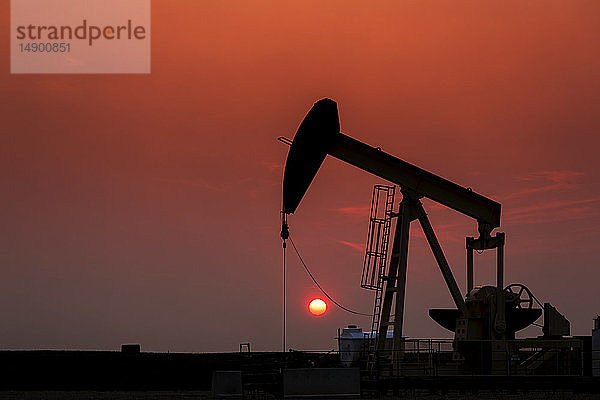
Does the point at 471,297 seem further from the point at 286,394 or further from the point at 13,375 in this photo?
the point at 13,375

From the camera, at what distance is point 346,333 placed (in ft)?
122

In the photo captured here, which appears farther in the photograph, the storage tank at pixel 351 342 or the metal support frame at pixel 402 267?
the storage tank at pixel 351 342

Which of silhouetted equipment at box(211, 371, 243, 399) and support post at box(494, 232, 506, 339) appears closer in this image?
silhouetted equipment at box(211, 371, 243, 399)

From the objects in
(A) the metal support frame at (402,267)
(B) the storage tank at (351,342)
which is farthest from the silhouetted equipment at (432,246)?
(B) the storage tank at (351,342)

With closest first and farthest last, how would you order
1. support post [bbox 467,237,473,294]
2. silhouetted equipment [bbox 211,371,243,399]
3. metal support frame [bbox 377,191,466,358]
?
silhouetted equipment [bbox 211,371,243,399], metal support frame [bbox 377,191,466,358], support post [bbox 467,237,473,294]

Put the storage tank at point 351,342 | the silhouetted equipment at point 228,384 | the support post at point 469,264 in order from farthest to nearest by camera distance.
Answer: the storage tank at point 351,342, the support post at point 469,264, the silhouetted equipment at point 228,384

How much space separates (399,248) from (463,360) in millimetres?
3412

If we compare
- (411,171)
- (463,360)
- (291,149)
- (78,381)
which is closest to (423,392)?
(463,360)

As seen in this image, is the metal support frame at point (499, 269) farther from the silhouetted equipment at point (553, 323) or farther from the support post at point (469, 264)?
the silhouetted equipment at point (553, 323)

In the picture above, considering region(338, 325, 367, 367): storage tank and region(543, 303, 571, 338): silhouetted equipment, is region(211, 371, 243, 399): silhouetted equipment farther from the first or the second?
region(338, 325, 367, 367): storage tank

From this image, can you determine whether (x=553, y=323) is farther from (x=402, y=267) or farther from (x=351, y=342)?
(x=351, y=342)

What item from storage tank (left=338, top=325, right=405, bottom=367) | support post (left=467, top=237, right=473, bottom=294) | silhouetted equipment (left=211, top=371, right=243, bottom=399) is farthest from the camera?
storage tank (left=338, top=325, right=405, bottom=367)

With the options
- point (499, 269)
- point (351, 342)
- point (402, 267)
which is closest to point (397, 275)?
point (402, 267)

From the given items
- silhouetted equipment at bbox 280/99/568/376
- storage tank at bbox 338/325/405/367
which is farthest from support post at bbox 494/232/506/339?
storage tank at bbox 338/325/405/367
